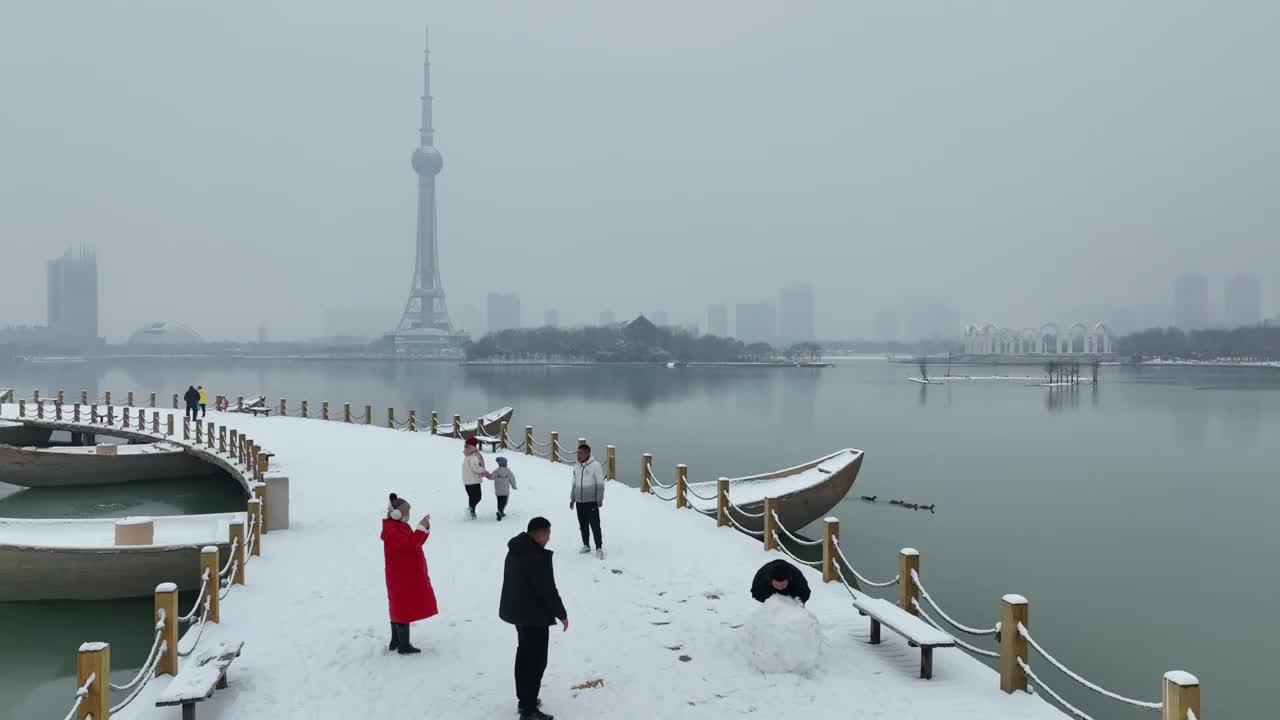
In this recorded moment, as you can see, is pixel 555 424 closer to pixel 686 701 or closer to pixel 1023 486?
pixel 1023 486

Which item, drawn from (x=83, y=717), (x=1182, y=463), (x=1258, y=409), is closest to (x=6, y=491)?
(x=83, y=717)

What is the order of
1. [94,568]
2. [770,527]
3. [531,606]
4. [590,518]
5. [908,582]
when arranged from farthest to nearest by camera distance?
[94,568], [770,527], [590,518], [908,582], [531,606]

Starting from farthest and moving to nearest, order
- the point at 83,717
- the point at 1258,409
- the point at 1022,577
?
the point at 1258,409 → the point at 1022,577 → the point at 83,717

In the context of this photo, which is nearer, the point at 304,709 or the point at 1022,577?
the point at 304,709

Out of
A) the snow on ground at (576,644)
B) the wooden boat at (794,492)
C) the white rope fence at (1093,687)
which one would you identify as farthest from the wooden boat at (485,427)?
the white rope fence at (1093,687)

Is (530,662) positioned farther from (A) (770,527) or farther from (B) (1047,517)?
(B) (1047,517)

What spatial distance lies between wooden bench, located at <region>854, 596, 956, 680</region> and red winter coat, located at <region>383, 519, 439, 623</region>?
4.74 meters

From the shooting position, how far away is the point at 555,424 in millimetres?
60156

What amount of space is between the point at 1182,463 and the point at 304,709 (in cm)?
4475

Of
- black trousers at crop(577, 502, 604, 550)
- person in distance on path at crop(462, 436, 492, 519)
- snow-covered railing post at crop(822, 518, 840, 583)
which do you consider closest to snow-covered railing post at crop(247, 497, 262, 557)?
Answer: person in distance on path at crop(462, 436, 492, 519)

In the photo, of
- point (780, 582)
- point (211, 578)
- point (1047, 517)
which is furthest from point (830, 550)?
point (1047, 517)

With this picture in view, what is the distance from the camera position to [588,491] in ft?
38.6

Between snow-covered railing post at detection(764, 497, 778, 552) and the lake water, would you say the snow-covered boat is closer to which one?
the lake water

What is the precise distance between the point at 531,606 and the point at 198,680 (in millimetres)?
2901
